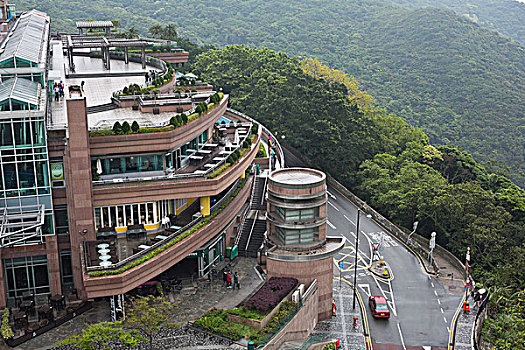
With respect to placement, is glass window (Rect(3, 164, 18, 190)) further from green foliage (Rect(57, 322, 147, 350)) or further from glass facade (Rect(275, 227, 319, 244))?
glass facade (Rect(275, 227, 319, 244))

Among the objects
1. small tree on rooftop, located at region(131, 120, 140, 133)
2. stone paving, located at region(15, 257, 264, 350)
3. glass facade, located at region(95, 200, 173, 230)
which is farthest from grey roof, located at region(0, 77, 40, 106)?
stone paving, located at region(15, 257, 264, 350)

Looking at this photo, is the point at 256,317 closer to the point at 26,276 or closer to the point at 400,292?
the point at 400,292

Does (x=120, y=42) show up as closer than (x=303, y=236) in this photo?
No

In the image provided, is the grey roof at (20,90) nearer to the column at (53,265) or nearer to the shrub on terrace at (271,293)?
the column at (53,265)

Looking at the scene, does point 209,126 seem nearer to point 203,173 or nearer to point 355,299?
point 203,173

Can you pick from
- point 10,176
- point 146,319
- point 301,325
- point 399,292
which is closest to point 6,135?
point 10,176

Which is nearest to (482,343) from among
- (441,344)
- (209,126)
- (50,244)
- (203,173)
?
(441,344)
